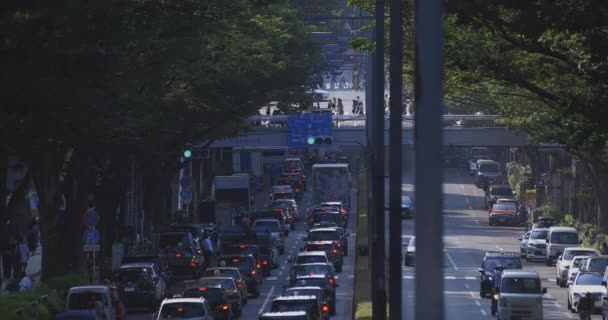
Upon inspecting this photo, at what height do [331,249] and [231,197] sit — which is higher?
[231,197]

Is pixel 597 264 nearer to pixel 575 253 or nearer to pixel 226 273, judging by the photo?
pixel 575 253

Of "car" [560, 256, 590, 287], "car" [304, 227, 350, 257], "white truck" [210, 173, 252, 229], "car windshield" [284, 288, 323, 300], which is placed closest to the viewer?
"car windshield" [284, 288, 323, 300]

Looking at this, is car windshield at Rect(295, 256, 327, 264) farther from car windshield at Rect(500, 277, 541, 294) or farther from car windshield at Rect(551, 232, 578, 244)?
car windshield at Rect(551, 232, 578, 244)

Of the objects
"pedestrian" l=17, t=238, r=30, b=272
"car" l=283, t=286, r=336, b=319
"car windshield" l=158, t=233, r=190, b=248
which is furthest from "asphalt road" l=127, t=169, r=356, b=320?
"pedestrian" l=17, t=238, r=30, b=272

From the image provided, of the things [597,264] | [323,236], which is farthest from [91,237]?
[323,236]

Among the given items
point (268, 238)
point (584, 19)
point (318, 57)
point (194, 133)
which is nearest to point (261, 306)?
point (268, 238)

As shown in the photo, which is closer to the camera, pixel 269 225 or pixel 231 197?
pixel 269 225

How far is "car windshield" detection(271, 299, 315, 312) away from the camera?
32.5 meters

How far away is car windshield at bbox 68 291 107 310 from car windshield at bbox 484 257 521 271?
16868 millimetres

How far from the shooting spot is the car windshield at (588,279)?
41969mm

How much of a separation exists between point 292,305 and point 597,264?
52.9 feet

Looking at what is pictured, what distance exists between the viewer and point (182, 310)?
3139 cm

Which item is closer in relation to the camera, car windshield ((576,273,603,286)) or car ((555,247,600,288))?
car windshield ((576,273,603,286))

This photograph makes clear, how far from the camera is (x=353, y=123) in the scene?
88000 mm
